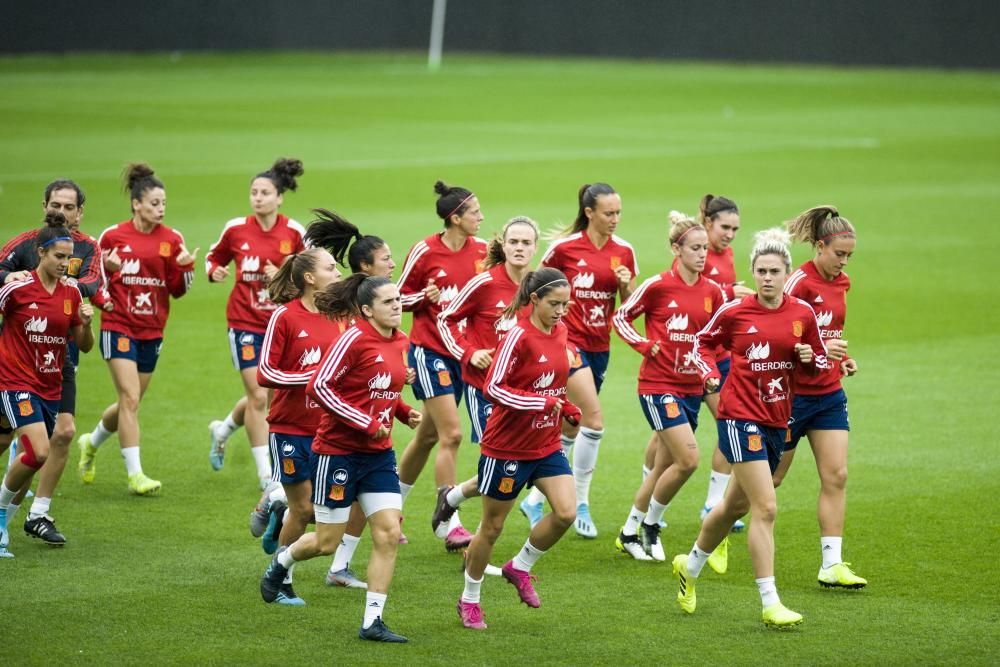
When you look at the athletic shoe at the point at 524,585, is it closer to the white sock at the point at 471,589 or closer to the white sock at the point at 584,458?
the white sock at the point at 471,589

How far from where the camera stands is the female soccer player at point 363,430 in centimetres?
821

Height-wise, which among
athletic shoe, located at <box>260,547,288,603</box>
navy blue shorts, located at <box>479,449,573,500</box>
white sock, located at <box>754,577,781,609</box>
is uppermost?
navy blue shorts, located at <box>479,449,573,500</box>

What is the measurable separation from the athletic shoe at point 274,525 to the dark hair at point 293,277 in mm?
1318

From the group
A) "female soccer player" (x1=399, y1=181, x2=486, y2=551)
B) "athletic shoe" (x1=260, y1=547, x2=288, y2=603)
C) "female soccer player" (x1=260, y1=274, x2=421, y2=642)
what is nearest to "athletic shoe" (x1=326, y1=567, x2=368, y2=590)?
"athletic shoe" (x1=260, y1=547, x2=288, y2=603)

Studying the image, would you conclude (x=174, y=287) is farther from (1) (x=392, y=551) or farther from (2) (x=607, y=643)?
(2) (x=607, y=643)

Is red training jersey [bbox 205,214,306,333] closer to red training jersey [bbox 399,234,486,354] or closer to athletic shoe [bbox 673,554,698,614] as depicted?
red training jersey [bbox 399,234,486,354]

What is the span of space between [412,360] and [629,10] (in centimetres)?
5076

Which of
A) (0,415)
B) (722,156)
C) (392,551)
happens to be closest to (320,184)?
(722,156)

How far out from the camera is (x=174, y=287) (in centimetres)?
1195

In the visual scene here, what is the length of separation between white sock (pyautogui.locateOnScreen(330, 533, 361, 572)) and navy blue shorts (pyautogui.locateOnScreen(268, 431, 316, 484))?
51cm

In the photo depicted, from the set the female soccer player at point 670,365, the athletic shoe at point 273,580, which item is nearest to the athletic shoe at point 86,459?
the athletic shoe at point 273,580

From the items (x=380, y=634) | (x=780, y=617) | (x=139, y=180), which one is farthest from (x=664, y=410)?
(x=139, y=180)

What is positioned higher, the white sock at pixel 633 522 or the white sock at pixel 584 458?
the white sock at pixel 584 458

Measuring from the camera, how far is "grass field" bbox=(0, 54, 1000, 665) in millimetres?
8359
